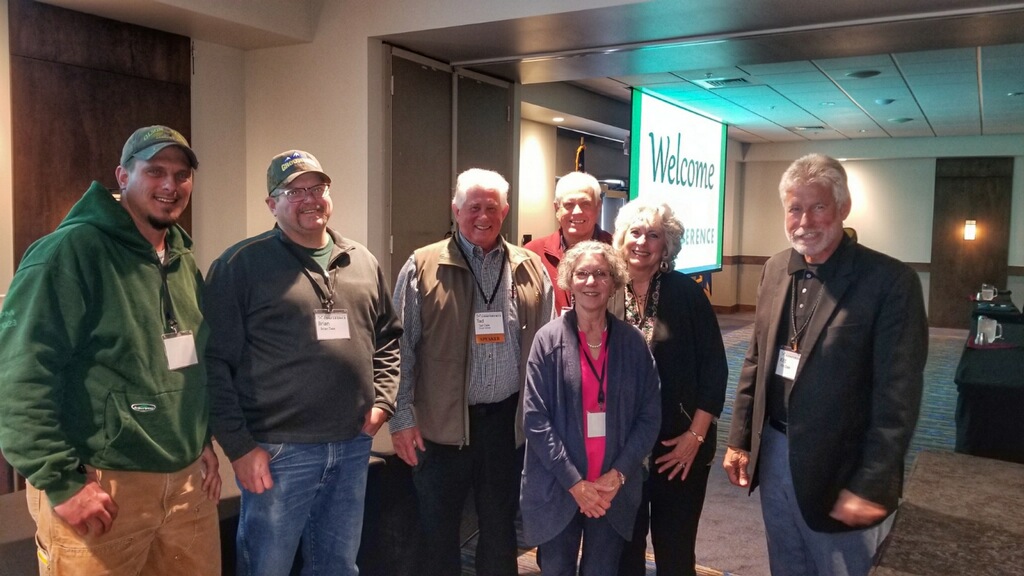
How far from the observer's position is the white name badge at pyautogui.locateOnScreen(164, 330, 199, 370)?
166 cm

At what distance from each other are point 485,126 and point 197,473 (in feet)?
11.0

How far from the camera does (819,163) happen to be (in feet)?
5.83

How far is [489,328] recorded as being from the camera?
2.22 m

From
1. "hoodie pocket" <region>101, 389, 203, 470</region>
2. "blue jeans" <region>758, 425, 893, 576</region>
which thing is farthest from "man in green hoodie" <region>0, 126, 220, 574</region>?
"blue jeans" <region>758, 425, 893, 576</region>

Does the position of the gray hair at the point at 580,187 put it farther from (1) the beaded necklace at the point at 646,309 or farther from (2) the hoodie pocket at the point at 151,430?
(2) the hoodie pocket at the point at 151,430

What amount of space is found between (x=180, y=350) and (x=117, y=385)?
17 centimetres

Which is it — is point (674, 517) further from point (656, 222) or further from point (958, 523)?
point (958, 523)

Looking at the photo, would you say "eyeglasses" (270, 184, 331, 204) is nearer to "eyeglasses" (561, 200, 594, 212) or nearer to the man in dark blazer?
"eyeglasses" (561, 200, 594, 212)

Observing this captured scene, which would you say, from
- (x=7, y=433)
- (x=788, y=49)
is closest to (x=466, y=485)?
(x=7, y=433)

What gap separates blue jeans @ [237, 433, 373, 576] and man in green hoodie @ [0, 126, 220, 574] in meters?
0.11

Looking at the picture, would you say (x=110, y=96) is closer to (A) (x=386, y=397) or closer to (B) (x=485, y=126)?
(B) (x=485, y=126)

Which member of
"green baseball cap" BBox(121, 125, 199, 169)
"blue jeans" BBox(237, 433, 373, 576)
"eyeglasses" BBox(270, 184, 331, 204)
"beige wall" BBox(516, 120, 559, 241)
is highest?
"beige wall" BBox(516, 120, 559, 241)

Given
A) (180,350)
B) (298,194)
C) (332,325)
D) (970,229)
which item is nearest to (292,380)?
(332,325)

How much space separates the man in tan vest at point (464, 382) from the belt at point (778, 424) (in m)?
0.78
